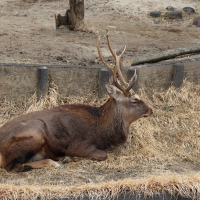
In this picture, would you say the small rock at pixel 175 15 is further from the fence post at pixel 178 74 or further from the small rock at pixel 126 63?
the small rock at pixel 126 63

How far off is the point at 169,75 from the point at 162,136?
2.01 metres

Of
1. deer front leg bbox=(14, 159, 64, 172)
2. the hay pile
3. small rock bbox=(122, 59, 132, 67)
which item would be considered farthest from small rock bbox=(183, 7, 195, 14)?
deer front leg bbox=(14, 159, 64, 172)

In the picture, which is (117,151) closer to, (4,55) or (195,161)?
(195,161)

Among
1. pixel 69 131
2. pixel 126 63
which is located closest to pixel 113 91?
pixel 69 131

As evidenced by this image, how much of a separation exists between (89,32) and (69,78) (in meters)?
5.82

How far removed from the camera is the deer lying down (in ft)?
17.5

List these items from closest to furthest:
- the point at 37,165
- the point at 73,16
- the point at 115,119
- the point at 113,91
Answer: the point at 37,165
the point at 113,91
the point at 115,119
the point at 73,16

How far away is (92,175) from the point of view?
17.2ft

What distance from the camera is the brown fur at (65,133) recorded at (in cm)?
533

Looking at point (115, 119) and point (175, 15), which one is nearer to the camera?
point (115, 119)

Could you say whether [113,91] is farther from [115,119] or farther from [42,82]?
[42,82]

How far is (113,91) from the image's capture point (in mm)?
6074

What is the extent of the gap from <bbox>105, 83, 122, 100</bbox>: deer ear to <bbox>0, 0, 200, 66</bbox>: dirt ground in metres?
3.28

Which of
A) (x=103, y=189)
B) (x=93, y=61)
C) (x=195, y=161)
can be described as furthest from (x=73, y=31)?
(x=103, y=189)
